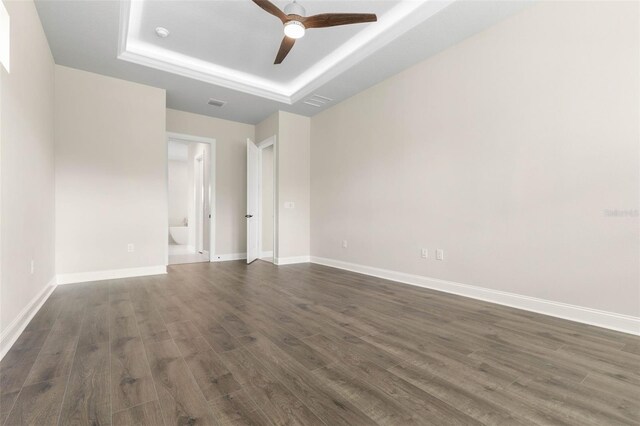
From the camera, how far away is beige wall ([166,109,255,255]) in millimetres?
5938

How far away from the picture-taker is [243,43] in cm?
371

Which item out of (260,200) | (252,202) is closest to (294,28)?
(252,202)

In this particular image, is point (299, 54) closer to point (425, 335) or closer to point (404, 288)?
point (404, 288)

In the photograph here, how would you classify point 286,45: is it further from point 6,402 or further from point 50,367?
point 6,402

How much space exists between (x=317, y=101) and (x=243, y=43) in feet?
5.34

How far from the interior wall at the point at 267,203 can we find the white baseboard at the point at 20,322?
12.1 ft

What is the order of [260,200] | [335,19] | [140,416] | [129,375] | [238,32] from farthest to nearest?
[260,200] < [238,32] < [335,19] < [129,375] < [140,416]

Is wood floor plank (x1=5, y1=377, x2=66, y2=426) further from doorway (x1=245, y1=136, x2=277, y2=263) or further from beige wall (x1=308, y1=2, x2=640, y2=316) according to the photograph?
doorway (x1=245, y1=136, x2=277, y2=263)

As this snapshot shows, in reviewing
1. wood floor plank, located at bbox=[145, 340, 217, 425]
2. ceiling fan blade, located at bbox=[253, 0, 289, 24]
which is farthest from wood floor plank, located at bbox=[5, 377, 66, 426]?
ceiling fan blade, located at bbox=[253, 0, 289, 24]

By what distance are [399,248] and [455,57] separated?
242 centimetres

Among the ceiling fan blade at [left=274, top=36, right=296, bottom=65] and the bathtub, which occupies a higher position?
the ceiling fan blade at [left=274, top=36, right=296, bottom=65]

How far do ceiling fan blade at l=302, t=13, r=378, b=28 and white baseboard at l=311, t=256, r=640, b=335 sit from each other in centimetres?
288

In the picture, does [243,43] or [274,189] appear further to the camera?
[274,189]

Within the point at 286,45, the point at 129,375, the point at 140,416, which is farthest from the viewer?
the point at 286,45
